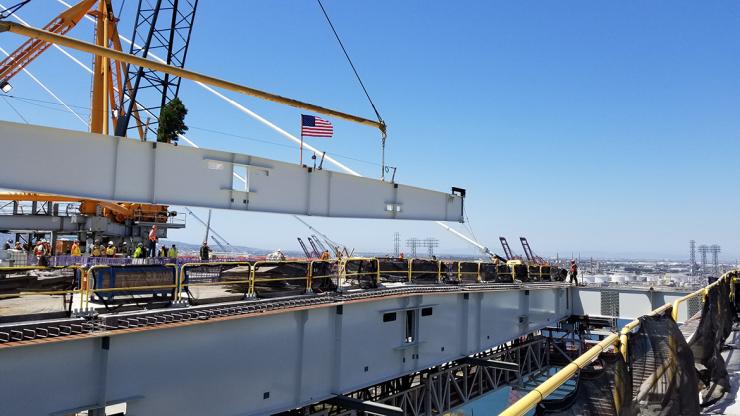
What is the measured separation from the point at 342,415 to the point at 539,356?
2079 cm

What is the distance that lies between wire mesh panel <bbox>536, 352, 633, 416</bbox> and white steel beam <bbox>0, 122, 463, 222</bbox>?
478 inches

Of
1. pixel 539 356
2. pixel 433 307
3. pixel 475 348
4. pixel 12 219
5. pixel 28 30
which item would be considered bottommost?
pixel 539 356

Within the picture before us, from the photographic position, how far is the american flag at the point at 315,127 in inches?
768

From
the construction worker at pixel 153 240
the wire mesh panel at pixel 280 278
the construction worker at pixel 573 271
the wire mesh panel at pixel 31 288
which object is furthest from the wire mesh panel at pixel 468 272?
the wire mesh panel at pixel 31 288

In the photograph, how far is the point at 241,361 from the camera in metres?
11.4

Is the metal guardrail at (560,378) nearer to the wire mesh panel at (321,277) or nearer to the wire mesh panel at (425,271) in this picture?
the wire mesh panel at (321,277)

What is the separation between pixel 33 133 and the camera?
1184 cm

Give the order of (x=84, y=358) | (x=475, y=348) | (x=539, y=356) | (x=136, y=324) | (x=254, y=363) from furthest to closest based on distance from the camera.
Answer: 1. (x=539, y=356)
2. (x=475, y=348)
3. (x=254, y=363)
4. (x=136, y=324)
5. (x=84, y=358)

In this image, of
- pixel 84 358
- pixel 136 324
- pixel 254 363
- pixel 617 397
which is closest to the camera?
pixel 617 397

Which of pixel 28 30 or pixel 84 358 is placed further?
pixel 28 30

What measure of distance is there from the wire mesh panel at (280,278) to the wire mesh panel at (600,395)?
34.1 feet

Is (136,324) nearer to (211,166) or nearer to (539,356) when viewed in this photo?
(211,166)

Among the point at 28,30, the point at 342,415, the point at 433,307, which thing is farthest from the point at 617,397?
the point at 28,30

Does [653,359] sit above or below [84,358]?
above
